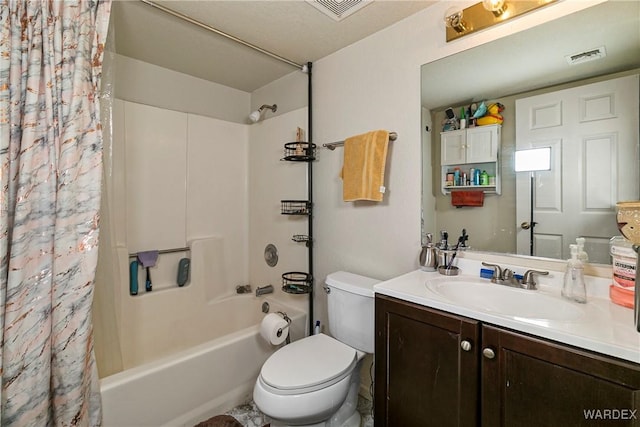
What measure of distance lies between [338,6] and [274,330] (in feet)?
5.93

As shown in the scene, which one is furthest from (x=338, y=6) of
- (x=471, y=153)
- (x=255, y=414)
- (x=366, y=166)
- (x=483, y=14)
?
(x=255, y=414)

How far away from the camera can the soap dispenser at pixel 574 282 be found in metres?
1.01

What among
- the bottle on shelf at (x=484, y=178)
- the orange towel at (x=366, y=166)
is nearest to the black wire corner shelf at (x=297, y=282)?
Result: the orange towel at (x=366, y=166)

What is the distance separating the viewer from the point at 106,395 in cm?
128

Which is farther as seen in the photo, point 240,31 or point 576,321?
point 240,31

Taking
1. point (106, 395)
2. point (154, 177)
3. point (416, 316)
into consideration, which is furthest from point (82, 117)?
point (416, 316)

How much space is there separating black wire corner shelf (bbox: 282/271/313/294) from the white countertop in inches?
34.9

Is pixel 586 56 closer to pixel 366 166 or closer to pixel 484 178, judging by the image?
pixel 484 178

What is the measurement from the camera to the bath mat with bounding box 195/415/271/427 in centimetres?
157

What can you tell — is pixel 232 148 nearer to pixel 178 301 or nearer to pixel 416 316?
pixel 178 301

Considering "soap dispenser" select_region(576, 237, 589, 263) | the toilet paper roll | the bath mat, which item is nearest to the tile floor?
the bath mat

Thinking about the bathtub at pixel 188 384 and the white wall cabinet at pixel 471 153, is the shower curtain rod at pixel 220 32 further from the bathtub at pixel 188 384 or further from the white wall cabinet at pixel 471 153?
the bathtub at pixel 188 384

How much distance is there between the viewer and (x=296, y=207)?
7.08ft

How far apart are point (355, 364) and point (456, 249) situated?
2.46ft
